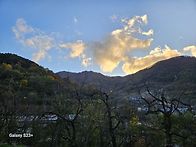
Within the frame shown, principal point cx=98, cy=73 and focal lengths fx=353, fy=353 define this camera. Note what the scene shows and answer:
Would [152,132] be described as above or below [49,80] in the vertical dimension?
below

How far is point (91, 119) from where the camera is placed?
111ft

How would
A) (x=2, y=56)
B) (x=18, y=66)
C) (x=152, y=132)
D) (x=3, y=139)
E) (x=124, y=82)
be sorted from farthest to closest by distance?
(x=124, y=82) → (x=2, y=56) → (x=18, y=66) → (x=152, y=132) → (x=3, y=139)

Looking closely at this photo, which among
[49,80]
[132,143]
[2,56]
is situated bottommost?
[132,143]

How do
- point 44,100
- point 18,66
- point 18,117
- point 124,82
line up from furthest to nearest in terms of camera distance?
point 124,82, point 18,66, point 44,100, point 18,117

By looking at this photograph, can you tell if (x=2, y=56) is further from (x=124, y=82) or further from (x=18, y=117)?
(x=124, y=82)

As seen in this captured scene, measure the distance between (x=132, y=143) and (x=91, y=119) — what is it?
20.1ft

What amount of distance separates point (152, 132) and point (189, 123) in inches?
171

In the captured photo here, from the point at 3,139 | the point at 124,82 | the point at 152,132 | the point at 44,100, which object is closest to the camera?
the point at 3,139

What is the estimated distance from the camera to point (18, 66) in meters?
92.3

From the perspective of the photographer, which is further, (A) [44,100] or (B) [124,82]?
(B) [124,82]

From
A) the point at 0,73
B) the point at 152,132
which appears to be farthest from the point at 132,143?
the point at 0,73

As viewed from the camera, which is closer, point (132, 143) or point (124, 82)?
point (132, 143)

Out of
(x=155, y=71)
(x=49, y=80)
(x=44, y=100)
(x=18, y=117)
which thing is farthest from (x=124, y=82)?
(x=18, y=117)

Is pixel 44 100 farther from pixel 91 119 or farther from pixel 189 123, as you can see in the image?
pixel 189 123
